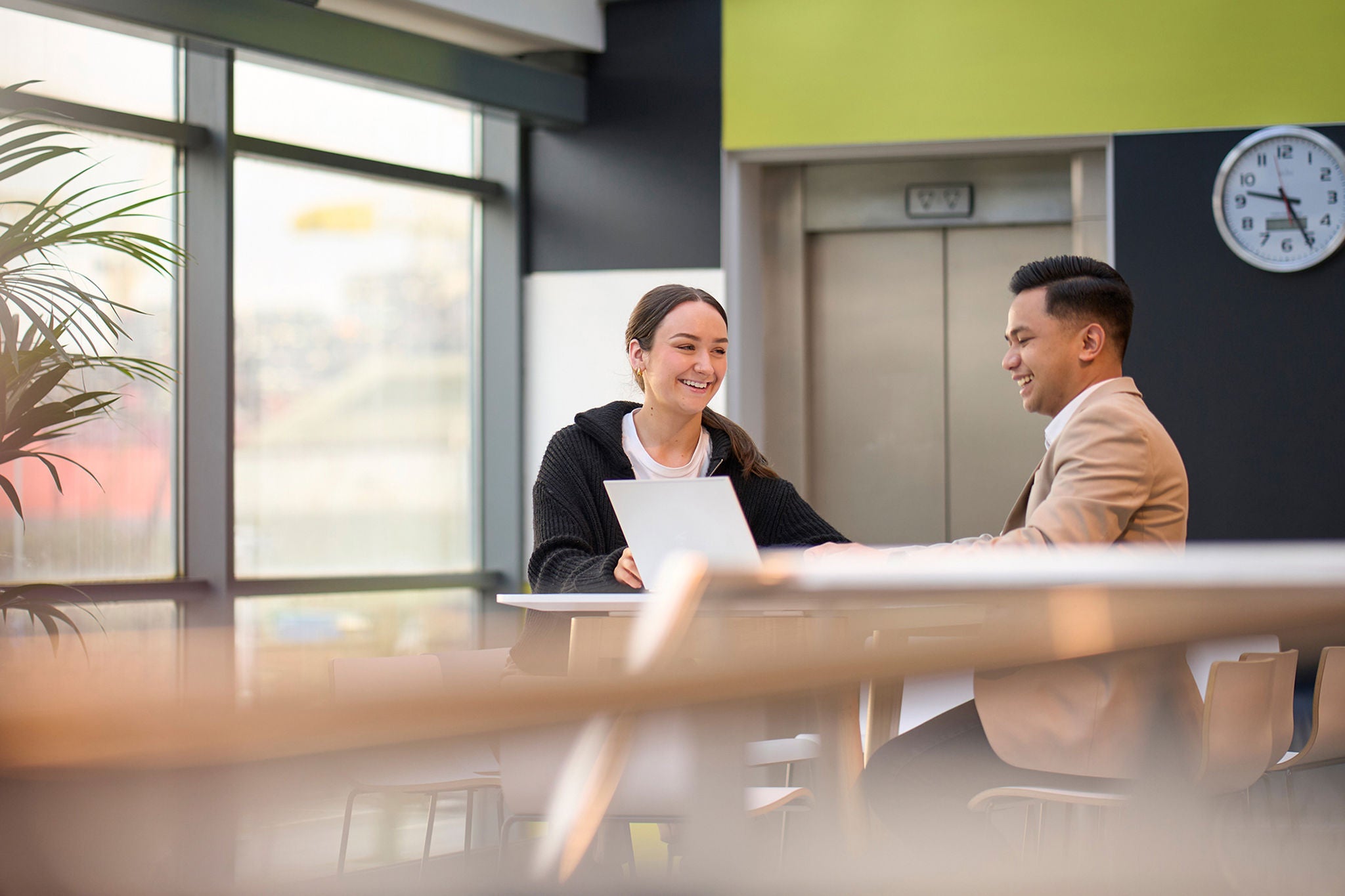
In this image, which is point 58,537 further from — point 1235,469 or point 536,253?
point 1235,469

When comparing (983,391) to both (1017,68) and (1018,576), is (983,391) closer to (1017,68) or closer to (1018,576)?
(1017,68)

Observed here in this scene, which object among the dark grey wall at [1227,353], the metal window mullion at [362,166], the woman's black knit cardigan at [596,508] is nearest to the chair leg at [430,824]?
the woman's black knit cardigan at [596,508]

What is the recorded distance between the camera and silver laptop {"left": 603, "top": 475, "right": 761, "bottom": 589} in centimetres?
230

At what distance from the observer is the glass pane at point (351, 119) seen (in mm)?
5355

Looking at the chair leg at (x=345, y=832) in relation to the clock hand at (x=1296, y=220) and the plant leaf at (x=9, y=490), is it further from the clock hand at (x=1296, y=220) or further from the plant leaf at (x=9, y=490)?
the clock hand at (x=1296, y=220)

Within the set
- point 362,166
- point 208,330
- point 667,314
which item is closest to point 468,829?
point 667,314

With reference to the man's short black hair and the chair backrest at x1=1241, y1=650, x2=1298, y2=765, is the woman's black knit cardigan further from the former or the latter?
the chair backrest at x1=1241, y1=650, x2=1298, y2=765

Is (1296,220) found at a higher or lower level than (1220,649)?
higher

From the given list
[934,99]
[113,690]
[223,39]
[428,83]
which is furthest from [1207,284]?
[113,690]

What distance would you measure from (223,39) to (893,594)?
192 inches

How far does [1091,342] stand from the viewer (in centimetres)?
236

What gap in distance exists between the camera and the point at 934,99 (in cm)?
581

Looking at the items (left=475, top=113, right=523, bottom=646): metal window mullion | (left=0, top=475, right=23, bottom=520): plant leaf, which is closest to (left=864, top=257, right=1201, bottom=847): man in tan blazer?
(left=0, top=475, right=23, bottom=520): plant leaf

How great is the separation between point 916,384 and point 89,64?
3762mm
